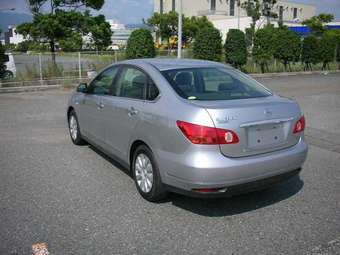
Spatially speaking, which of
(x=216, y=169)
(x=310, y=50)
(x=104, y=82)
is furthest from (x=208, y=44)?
(x=216, y=169)

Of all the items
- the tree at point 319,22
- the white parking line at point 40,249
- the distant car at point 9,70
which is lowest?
the white parking line at point 40,249

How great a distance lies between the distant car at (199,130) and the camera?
3.78m

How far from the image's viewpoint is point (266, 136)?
403 centimetres

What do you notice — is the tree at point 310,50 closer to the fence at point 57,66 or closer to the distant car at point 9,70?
the fence at point 57,66

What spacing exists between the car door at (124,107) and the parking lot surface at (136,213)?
1.82 feet

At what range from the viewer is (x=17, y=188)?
492 cm

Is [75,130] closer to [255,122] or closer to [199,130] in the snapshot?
[199,130]

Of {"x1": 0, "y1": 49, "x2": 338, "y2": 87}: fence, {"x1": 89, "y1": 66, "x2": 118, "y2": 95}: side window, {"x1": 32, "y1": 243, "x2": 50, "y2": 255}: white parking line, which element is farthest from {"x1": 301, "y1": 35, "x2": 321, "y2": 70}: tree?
{"x1": 32, "y1": 243, "x2": 50, "y2": 255}: white parking line

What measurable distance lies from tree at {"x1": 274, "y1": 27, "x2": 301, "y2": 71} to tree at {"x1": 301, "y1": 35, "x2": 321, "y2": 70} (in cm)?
69

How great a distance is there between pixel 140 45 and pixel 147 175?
13477 millimetres

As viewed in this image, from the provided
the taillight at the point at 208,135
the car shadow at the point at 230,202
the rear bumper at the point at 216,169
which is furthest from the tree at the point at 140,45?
the taillight at the point at 208,135

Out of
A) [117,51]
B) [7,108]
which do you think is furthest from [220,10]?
[7,108]

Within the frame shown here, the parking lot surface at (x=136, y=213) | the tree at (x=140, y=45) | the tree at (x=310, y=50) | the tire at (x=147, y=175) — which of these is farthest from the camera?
the tree at (x=310, y=50)

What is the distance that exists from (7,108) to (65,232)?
8.00m
